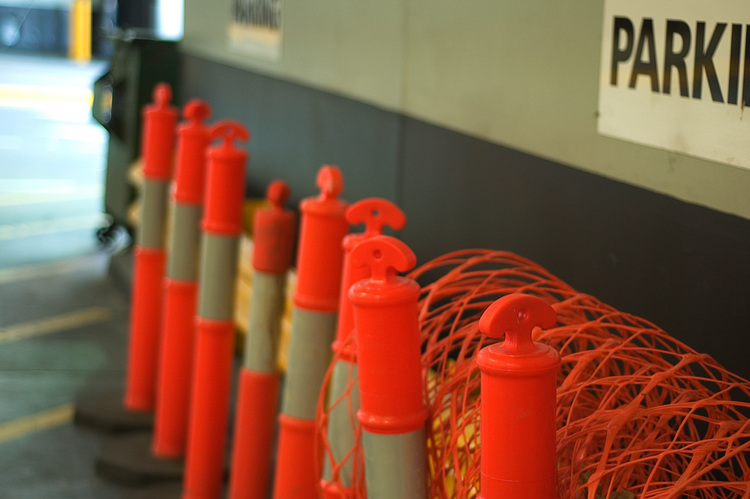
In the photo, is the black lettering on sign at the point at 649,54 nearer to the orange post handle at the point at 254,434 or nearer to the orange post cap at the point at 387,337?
the orange post cap at the point at 387,337

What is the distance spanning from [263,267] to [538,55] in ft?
3.41

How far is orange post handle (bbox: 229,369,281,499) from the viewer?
282 centimetres

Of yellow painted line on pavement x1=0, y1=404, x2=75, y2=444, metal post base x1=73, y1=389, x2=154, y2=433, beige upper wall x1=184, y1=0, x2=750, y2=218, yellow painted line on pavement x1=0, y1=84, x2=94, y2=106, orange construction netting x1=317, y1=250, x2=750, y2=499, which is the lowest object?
yellow painted line on pavement x1=0, y1=404, x2=75, y2=444

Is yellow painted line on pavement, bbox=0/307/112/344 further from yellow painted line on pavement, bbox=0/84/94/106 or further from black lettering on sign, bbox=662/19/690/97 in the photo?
yellow painted line on pavement, bbox=0/84/94/106

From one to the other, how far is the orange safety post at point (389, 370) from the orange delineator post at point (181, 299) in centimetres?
202

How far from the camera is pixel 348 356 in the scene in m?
1.89

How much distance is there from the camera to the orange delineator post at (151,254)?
3.90 meters

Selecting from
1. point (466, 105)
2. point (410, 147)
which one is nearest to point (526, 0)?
point (466, 105)

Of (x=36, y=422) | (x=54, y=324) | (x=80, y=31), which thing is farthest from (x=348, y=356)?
(x=80, y=31)

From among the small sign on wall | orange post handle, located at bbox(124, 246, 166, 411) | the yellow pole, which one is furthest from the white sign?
the yellow pole

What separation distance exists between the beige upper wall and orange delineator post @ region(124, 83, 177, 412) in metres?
0.72

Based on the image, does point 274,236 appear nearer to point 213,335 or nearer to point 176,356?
point 213,335

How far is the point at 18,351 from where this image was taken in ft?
15.8

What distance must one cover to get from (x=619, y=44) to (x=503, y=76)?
→ 20.0 inches
